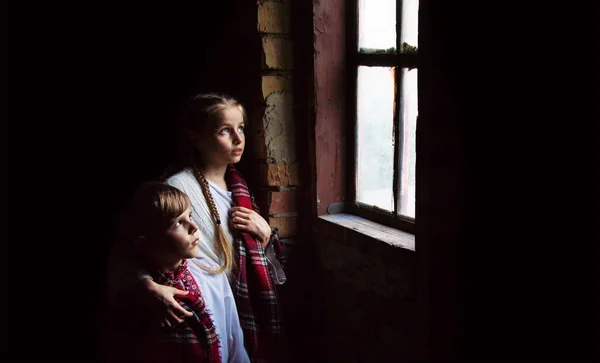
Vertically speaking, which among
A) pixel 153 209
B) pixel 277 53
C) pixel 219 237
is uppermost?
pixel 277 53

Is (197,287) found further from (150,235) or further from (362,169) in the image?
(362,169)

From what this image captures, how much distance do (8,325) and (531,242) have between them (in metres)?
2.34

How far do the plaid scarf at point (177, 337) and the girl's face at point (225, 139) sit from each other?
0.38 m

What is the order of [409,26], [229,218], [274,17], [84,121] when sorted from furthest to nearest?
[84,121], [274,17], [229,218], [409,26]

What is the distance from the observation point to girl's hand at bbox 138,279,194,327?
1.71 meters

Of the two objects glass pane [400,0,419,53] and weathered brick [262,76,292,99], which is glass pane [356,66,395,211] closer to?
glass pane [400,0,419,53]

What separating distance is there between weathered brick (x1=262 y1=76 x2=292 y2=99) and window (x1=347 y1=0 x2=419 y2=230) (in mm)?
246

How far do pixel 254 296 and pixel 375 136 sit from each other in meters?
0.71

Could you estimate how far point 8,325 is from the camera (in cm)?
261

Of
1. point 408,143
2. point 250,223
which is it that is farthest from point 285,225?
point 408,143

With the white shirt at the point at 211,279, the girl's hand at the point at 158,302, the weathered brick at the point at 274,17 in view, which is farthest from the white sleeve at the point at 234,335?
the weathered brick at the point at 274,17

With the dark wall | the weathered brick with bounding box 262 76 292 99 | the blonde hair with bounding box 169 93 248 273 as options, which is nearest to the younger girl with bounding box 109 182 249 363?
the blonde hair with bounding box 169 93 248 273

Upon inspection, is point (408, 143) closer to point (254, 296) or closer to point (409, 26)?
point (409, 26)

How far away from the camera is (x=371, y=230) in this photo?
6.44ft
